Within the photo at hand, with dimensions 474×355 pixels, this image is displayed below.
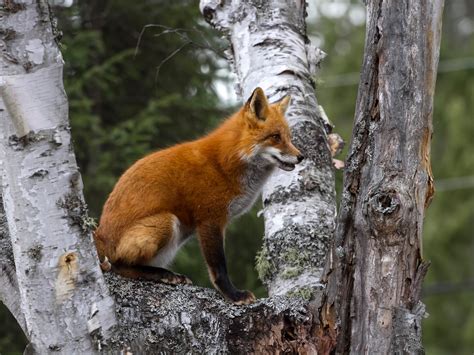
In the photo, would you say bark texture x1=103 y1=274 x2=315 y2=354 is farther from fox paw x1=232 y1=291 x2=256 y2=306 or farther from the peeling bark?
fox paw x1=232 y1=291 x2=256 y2=306

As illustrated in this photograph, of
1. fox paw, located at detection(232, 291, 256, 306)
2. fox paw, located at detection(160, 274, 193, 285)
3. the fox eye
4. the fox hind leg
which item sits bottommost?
fox paw, located at detection(232, 291, 256, 306)

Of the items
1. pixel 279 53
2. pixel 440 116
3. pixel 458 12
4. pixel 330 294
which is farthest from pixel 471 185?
pixel 330 294

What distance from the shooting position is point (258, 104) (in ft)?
19.4

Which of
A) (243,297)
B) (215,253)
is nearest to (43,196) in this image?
(243,297)

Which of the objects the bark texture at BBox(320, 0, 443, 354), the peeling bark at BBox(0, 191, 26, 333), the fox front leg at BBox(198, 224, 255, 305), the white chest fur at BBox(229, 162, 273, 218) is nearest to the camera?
the bark texture at BBox(320, 0, 443, 354)

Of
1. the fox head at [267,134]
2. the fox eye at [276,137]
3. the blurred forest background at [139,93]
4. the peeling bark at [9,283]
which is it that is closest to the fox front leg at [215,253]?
the fox head at [267,134]

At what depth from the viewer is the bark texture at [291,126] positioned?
5125mm

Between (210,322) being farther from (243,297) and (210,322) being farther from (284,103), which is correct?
(284,103)

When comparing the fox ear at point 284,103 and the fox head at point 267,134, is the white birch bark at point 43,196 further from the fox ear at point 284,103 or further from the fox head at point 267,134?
the fox ear at point 284,103

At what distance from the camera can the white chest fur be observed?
595 cm

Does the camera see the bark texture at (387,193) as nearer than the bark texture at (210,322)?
Yes

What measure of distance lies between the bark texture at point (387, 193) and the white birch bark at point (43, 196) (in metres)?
1.10

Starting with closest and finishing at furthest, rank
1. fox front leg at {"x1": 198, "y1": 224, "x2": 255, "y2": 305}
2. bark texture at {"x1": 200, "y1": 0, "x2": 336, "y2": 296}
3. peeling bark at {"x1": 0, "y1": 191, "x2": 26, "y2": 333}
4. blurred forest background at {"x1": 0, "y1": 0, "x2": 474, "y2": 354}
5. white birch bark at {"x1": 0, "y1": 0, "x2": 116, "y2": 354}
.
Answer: white birch bark at {"x1": 0, "y1": 0, "x2": 116, "y2": 354} → peeling bark at {"x1": 0, "y1": 191, "x2": 26, "y2": 333} → bark texture at {"x1": 200, "y1": 0, "x2": 336, "y2": 296} → fox front leg at {"x1": 198, "y1": 224, "x2": 255, "y2": 305} → blurred forest background at {"x1": 0, "y1": 0, "x2": 474, "y2": 354}

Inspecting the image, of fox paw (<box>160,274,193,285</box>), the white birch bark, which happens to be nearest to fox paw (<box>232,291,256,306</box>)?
fox paw (<box>160,274,193,285</box>)
